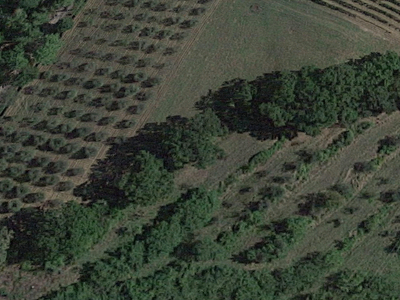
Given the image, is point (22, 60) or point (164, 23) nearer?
point (22, 60)

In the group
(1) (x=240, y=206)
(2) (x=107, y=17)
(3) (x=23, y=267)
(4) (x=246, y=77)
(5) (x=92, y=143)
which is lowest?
(3) (x=23, y=267)

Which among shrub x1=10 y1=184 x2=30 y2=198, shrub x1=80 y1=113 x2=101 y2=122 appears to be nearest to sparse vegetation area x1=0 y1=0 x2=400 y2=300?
shrub x1=10 y1=184 x2=30 y2=198

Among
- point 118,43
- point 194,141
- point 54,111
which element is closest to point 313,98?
point 194,141

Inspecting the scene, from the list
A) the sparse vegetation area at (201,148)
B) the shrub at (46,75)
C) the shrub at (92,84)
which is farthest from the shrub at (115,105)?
the shrub at (46,75)

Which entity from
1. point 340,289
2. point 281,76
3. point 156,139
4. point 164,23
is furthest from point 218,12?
point 340,289

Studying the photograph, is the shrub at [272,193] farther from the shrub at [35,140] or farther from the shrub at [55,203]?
the shrub at [35,140]

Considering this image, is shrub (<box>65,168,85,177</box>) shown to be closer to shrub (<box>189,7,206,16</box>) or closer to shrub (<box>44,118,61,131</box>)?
shrub (<box>44,118,61,131</box>)

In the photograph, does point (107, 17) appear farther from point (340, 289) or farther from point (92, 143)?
point (340, 289)
